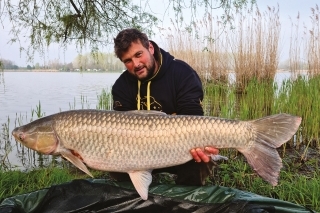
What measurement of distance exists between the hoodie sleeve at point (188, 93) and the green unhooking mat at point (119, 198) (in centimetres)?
46

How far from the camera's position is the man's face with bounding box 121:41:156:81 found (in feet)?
7.20

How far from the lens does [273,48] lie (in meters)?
7.20

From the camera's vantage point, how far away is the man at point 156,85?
2.21m

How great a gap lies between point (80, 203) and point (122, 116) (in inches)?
22.9

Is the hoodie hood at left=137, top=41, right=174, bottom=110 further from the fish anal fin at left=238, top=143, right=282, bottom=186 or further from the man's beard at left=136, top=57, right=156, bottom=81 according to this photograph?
the fish anal fin at left=238, top=143, right=282, bottom=186

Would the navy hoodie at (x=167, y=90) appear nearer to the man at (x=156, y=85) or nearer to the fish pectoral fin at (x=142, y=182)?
the man at (x=156, y=85)

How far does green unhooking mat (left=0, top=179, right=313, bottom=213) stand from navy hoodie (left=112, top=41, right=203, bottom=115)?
49 cm

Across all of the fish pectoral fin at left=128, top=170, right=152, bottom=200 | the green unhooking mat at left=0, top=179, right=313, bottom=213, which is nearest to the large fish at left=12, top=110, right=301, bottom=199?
the fish pectoral fin at left=128, top=170, right=152, bottom=200

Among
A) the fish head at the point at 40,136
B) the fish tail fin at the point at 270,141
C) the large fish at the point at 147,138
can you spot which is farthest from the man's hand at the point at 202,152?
the fish head at the point at 40,136

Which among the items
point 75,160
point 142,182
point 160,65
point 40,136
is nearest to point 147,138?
point 142,182

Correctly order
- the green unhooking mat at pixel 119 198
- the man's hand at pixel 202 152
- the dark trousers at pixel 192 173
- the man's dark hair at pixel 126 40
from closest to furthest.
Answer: the man's hand at pixel 202 152
the green unhooking mat at pixel 119 198
the man's dark hair at pixel 126 40
the dark trousers at pixel 192 173

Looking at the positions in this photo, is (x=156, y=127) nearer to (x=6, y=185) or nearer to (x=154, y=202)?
(x=154, y=202)

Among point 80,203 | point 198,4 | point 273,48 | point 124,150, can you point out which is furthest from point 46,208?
point 273,48

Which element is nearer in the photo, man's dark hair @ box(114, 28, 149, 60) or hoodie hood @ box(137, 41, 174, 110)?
man's dark hair @ box(114, 28, 149, 60)
